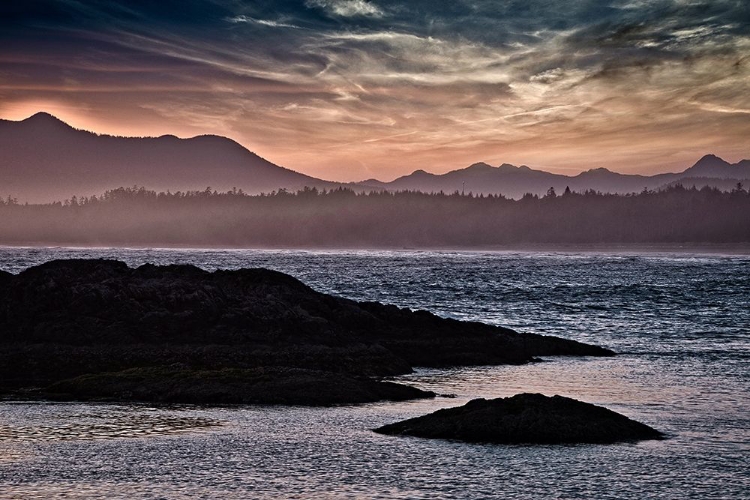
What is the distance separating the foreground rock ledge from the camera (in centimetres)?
2331

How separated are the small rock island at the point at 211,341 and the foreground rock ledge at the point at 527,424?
235 inches

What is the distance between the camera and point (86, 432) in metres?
24.1

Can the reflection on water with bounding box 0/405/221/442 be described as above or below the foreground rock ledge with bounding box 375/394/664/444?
below

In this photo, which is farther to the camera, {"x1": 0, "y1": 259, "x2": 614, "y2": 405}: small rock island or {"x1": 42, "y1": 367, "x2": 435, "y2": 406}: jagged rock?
{"x1": 0, "y1": 259, "x2": 614, "y2": 405}: small rock island

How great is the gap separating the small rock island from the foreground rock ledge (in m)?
5.97

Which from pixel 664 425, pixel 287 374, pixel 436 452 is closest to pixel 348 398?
pixel 287 374

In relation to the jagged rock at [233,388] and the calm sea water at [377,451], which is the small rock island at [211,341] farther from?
the calm sea water at [377,451]

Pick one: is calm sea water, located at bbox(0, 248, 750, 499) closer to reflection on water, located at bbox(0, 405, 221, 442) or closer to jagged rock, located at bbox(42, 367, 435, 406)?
reflection on water, located at bbox(0, 405, 221, 442)

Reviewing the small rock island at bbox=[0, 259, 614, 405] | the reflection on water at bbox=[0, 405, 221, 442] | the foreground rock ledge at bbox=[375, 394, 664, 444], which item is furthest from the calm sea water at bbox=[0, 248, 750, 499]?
the small rock island at bbox=[0, 259, 614, 405]

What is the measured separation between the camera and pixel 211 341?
124 ft

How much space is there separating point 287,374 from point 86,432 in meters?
8.85

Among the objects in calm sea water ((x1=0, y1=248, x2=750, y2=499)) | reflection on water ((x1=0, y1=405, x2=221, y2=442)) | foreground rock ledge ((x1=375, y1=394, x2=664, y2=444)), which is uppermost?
foreground rock ledge ((x1=375, y1=394, x2=664, y2=444))

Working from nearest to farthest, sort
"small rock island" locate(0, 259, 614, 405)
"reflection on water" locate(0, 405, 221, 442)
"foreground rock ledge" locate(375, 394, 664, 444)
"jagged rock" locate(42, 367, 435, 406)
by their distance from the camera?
"foreground rock ledge" locate(375, 394, 664, 444) < "reflection on water" locate(0, 405, 221, 442) < "jagged rock" locate(42, 367, 435, 406) < "small rock island" locate(0, 259, 614, 405)

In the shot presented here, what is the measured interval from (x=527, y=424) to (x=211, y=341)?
18166 mm
